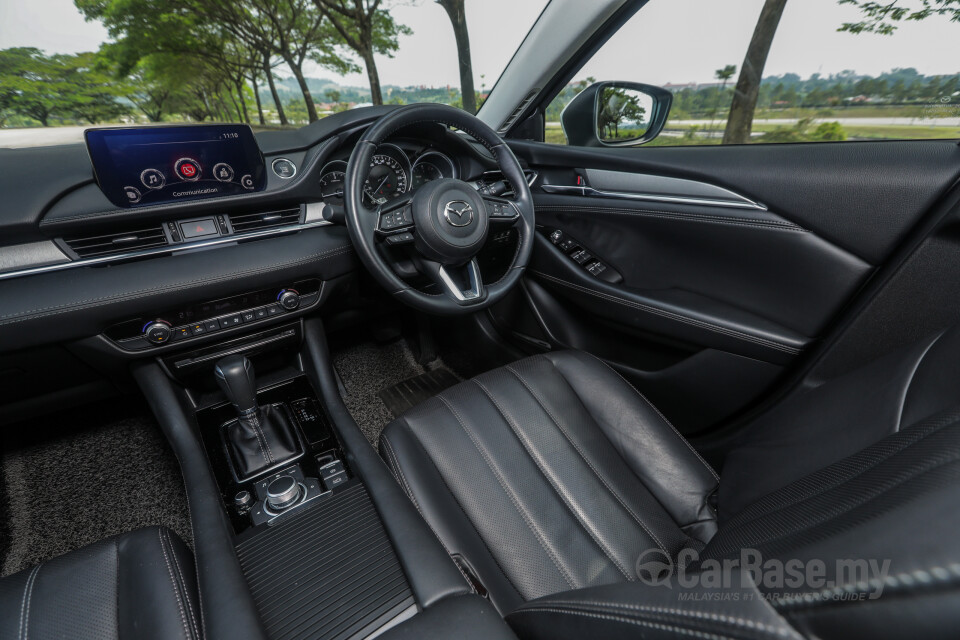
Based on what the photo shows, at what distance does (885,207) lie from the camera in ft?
3.32

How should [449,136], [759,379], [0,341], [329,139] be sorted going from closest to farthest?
[0,341]
[759,379]
[329,139]
[449,136]

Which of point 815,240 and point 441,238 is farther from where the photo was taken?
point 441,238

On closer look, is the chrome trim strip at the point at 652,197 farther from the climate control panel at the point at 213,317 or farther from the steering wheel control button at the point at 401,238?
the climate control panel at the point at 213,317

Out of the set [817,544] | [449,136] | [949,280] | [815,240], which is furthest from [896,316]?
[449,136]

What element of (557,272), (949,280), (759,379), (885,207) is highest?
(885,207)

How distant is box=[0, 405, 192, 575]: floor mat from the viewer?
1468 millimetres

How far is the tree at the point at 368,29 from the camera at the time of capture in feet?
6.07

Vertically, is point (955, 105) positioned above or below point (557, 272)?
above

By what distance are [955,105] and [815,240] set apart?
0.39 m

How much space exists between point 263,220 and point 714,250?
133 centimetres

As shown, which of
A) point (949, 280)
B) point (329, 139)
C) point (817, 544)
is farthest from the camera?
point (329, 139)

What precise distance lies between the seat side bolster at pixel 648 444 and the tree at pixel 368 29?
1390mm

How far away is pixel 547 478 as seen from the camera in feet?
3.42

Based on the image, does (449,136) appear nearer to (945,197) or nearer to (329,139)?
(329,139)
